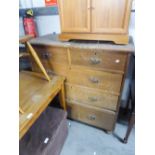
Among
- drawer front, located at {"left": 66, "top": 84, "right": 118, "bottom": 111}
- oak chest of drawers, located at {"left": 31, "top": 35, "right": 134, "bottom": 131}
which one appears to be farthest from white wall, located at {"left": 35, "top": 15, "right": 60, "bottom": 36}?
drawer front, located at {"left": 66, "top": 84, "right": 118, "bottom": 111}

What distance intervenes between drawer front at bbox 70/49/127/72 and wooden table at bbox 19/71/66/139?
27cm

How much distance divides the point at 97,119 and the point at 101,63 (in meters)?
0.61

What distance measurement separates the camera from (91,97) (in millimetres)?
1282

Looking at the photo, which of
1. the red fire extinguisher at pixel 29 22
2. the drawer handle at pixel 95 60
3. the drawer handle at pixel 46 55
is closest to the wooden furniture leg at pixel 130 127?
the drawer handle at pixel 95 60

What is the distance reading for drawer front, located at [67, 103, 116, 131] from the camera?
1313 mm

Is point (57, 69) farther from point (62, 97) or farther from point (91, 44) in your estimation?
point (91, 44)

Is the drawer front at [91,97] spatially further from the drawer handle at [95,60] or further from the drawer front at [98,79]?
the drawer handle at [95,60]

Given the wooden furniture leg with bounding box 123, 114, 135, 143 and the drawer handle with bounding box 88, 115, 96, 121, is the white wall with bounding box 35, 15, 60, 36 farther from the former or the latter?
the wooden furniture leg with bounding box 123, 114, 135, 143

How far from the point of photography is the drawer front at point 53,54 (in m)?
1.16
